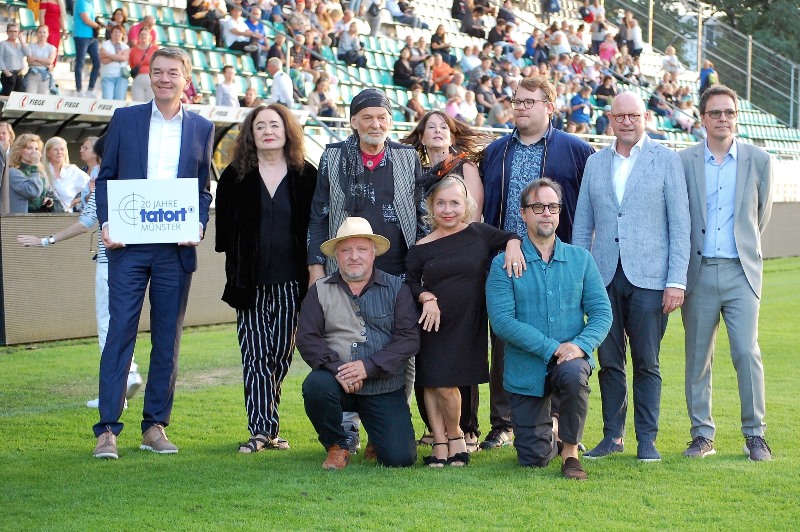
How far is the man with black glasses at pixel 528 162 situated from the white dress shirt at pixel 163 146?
1747 millimetres

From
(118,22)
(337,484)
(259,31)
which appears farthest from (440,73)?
(337,484)

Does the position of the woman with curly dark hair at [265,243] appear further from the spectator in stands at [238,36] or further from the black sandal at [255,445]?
the spectator in stands at [238,36]

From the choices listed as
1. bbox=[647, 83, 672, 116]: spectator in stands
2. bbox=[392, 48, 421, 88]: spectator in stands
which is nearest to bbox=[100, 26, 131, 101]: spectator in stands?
bbox=[392, 48, 421, 88]: spectator in stands

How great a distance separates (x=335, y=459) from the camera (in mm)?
6250

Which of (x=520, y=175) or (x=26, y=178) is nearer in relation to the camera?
(x=520, y=175)

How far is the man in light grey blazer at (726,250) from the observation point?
21.5 ft

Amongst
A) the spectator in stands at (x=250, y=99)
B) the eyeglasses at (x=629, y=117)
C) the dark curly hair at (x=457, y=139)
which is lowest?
the dark curly hair at (x=457, y=139)

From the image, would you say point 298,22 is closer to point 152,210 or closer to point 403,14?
point 403,14

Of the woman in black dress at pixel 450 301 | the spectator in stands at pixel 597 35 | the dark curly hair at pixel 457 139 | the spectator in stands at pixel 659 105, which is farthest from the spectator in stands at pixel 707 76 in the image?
the woman in black dress at pixel 450 301

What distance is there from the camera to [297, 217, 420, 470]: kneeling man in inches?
245

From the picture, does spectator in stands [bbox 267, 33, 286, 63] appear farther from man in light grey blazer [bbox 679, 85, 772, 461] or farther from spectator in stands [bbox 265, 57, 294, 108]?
man in light grey blazer [bbox 679, 85, 772, 461]

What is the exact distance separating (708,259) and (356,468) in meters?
2.21

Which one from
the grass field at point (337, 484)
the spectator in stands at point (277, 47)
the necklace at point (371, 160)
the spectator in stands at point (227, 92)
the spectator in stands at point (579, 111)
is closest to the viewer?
the grass field at point (337, 484)

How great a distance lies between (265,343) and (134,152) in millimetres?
1284
